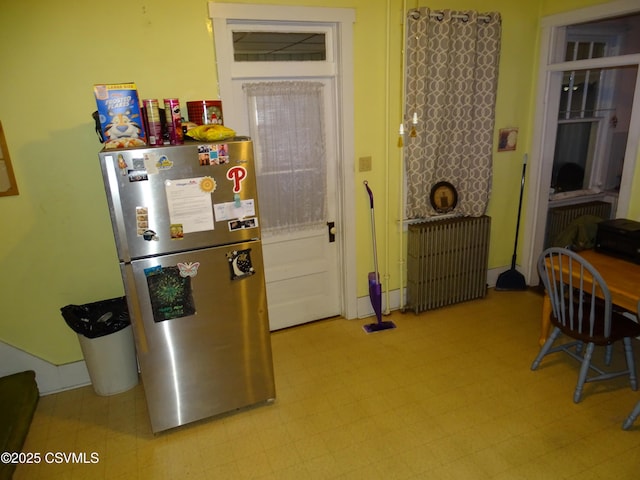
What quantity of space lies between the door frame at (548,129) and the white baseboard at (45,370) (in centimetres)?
402

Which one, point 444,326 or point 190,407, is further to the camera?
point 444,326

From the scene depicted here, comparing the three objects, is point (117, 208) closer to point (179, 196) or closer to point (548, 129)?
point (179, 196)

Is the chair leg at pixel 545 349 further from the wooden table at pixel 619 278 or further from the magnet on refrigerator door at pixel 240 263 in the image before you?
the magnet on refrigerator door at pixel 240 263

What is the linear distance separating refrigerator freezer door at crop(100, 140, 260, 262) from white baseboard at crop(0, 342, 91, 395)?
4.53 ft

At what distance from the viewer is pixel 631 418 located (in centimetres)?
241

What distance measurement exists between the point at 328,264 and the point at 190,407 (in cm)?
164

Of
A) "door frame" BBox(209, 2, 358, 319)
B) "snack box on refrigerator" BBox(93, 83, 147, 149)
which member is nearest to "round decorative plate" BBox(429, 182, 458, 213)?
"door frame" BBox(209, 2, 358, 319)

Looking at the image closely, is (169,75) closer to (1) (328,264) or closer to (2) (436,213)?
(1) (328,264)

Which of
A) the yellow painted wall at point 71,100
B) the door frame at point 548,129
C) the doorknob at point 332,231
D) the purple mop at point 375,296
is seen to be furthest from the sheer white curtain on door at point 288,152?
the door frame at point 548,129

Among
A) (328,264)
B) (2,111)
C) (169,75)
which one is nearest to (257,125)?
(169,75)

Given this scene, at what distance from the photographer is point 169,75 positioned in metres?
2.76

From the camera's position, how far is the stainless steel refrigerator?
2.18 metres

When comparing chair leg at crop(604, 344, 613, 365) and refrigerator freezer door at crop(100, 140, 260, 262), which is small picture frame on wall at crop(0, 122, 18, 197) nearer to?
refrigerator freezer door at crop(100, 140, 260, 262)

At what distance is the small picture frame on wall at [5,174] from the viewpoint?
2564mm
